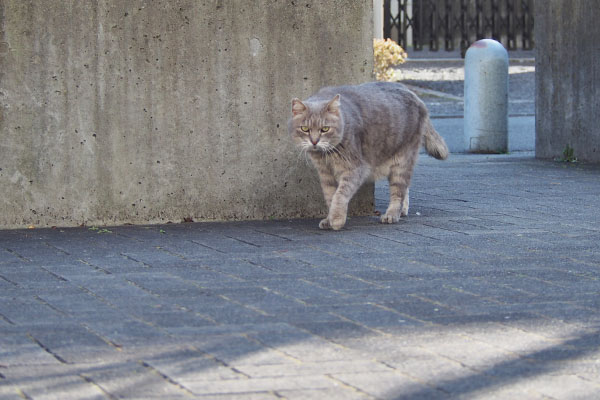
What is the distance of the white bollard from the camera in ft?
41.1

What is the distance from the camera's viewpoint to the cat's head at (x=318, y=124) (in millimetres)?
6629

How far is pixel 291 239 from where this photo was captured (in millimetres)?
6309

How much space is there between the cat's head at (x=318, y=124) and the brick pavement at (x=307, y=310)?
581 mm

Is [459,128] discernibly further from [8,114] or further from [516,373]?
[516,373]

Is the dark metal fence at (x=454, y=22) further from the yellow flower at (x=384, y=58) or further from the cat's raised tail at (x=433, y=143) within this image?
the cat's raised tail at (x=433, y=143)

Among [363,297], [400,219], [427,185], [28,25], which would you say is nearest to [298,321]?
[363,297]

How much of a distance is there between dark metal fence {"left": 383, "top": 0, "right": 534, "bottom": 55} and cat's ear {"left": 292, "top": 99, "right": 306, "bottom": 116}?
2151cm

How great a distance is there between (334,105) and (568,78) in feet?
17.0

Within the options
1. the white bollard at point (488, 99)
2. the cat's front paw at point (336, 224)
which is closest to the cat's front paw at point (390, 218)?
the cat's front paw at point (336, 224)

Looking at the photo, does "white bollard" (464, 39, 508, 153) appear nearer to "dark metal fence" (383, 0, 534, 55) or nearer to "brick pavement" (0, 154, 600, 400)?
"brick pavement" (0, 154, 600, 400)

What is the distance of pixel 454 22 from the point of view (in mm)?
28266

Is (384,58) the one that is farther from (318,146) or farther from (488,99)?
(318,146)

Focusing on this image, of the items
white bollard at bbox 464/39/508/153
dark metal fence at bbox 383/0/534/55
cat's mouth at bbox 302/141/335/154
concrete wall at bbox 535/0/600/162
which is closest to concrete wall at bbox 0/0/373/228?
cat's mouth at bbox 302/141/335/154

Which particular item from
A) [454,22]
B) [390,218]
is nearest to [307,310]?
[390,218]
